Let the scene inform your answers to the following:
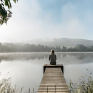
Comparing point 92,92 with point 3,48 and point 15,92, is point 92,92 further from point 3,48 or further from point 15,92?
point 3,48

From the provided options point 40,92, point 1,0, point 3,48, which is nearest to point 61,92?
point 40,92

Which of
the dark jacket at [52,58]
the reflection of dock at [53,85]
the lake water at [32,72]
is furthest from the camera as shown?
the lake water at [32,72]

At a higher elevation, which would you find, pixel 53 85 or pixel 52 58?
pixel 52 58

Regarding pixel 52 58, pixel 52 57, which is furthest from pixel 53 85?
pixel 52 58

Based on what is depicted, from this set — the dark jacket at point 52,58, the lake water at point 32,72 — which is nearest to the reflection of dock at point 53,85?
the lake water at point 32,72

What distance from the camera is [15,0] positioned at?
2625 millimetres

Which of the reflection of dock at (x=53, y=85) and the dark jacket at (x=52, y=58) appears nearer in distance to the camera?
the reflection of dock at (x=53, y=85)

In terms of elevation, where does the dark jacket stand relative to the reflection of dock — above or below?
above

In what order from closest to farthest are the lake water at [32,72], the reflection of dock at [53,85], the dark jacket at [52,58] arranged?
the reflection of dock at [53,85]
the dark jacket at [52,58]
the lake water at [32,72]

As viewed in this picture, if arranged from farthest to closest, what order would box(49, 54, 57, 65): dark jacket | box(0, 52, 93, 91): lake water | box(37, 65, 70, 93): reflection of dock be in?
box(0, 52, 93, 91): lake water
box(49, 54, 57, 65): dark jacket
box(37, 65, 70, 93): reflection of dock

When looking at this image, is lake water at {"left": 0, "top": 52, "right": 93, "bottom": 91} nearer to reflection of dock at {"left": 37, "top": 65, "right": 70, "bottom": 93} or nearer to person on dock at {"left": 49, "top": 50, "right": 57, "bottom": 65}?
reflection of dock at {"left": 37, "top": 65, "right": 70, "bottom": 93}

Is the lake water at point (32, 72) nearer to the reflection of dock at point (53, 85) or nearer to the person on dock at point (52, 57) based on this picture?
the reflection of dock at point (53, 85)

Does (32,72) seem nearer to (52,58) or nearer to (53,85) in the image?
(52,58)

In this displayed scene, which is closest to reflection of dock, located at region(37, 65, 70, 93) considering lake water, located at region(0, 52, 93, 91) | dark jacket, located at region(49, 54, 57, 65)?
lake water, located at region(0, 52, 93, 91)
